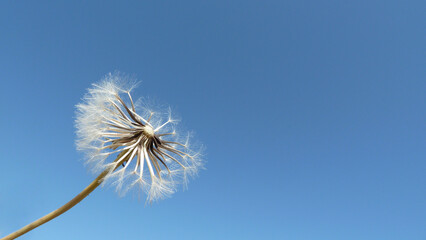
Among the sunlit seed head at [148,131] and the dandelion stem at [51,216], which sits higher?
the sunlit seed head at [148,131]

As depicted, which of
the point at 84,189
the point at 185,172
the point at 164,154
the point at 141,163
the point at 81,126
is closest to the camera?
the point at 84,189

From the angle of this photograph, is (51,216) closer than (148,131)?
Yes

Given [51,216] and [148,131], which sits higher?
[148,131]

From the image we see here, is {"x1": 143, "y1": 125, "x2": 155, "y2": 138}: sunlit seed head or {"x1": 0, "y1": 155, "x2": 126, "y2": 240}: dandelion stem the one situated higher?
{"x1": 143, "y1": 125, "x2": 155, "y2": 138}: sunlit seed head

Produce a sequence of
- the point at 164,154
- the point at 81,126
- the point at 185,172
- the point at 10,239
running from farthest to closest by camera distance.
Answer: the point at 185,172 < the point at 164,154 < the point at 81,126 < the point at 10,239

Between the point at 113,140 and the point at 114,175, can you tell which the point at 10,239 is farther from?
the point at 113,140

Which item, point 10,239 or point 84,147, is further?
point 84,147

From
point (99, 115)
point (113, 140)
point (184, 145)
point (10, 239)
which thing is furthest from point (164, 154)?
point (10, 239)

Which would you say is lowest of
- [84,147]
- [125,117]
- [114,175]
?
[114,175]

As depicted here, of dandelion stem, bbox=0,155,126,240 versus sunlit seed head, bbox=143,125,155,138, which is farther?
sunlit seed head, bbox=143,125,155,138

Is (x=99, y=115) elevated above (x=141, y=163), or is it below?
above

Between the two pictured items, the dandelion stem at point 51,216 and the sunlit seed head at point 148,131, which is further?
the sunlit seed head at point 148,131
